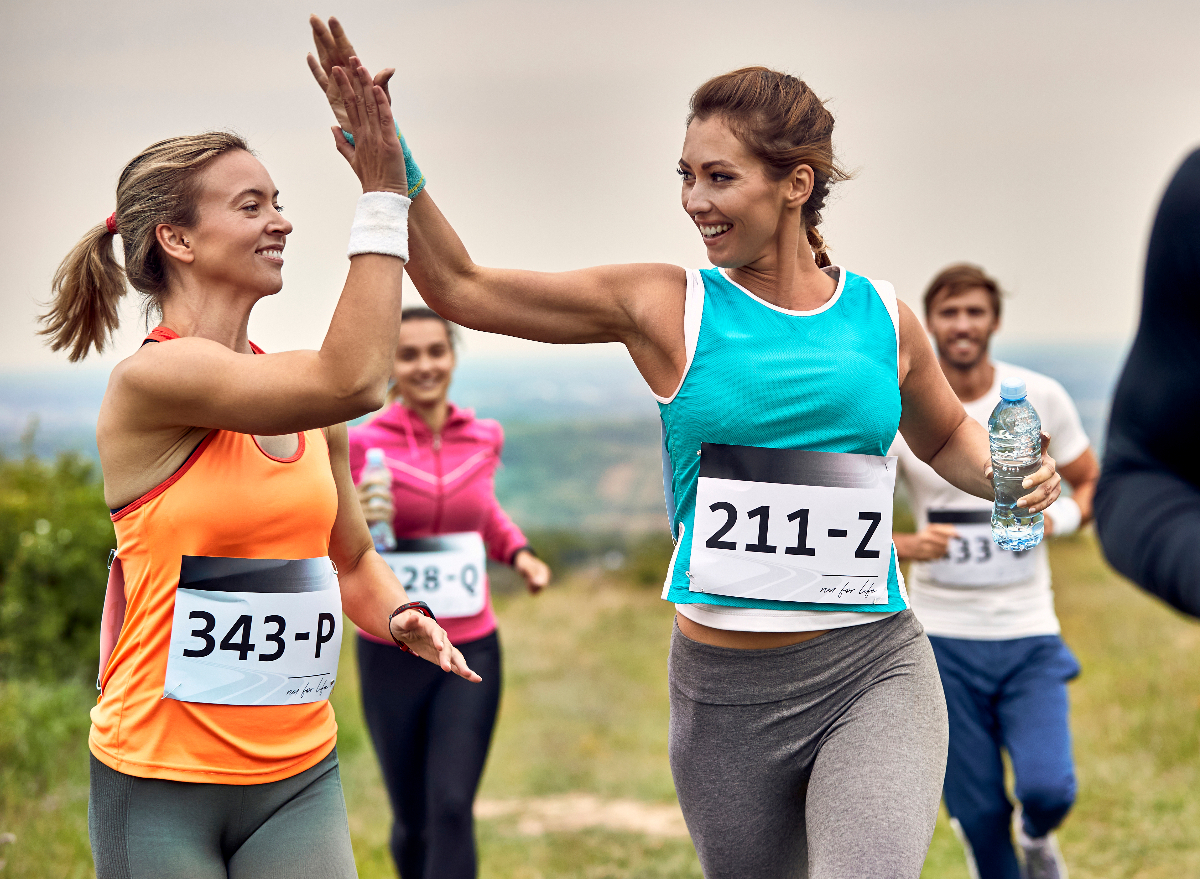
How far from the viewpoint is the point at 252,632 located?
2619 mm

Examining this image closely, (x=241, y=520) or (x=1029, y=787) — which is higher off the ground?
(x=241, y=520)

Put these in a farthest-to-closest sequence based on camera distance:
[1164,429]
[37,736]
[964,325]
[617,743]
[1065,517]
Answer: [617,743] → [37,736] → [964,325] → [1065,517] → [1164,429]

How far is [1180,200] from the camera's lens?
4.62 ft

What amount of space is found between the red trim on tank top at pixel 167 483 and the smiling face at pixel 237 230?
38 centimetres

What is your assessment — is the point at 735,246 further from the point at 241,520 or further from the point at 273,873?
the point at 273,873

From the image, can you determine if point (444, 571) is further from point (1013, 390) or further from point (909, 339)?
point (1013, 390)

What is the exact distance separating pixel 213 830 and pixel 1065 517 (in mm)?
3716

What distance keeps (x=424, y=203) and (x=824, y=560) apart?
122 centimetres

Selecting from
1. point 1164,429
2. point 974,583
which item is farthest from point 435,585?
point 1164,429

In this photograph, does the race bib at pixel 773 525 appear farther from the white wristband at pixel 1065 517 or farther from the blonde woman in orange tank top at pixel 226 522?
the white wristband at pixel 1065 517

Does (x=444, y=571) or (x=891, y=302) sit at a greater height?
(x=891, y=302)

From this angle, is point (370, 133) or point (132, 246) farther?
point (132, 246)

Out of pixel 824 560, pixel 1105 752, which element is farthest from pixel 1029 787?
pixel 1105 752

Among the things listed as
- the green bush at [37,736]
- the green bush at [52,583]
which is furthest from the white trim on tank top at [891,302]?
the green bush at [52,583]
